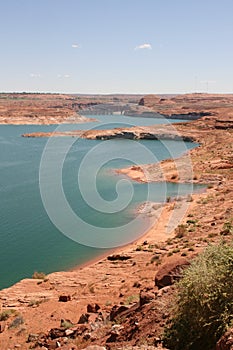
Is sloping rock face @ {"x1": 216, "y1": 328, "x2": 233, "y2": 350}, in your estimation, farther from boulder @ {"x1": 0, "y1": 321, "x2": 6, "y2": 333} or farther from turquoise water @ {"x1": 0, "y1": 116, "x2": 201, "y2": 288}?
turquoise water @ {"x1": 0, "y1": 116, "x2": 201, "y2": 288}

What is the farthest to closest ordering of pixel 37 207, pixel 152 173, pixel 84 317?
pixel 152 173 < pixel 37 207 < pixel 84 317

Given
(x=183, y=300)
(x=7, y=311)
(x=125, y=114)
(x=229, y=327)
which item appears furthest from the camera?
(x=125, y=114)

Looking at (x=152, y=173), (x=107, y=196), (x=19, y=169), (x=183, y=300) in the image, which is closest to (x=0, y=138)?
(x=19, y=169)

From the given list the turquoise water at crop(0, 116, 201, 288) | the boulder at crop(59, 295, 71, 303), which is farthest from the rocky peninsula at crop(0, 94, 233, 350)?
the turquoise water at crop(0, 116, 201, 288)

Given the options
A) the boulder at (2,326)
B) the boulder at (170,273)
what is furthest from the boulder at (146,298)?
the boulder at (2,326)

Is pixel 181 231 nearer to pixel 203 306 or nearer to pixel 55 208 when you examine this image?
pixel 55 208

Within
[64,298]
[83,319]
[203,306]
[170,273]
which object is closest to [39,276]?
[64,298]

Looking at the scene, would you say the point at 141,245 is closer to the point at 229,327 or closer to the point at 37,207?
the point at 37,207
